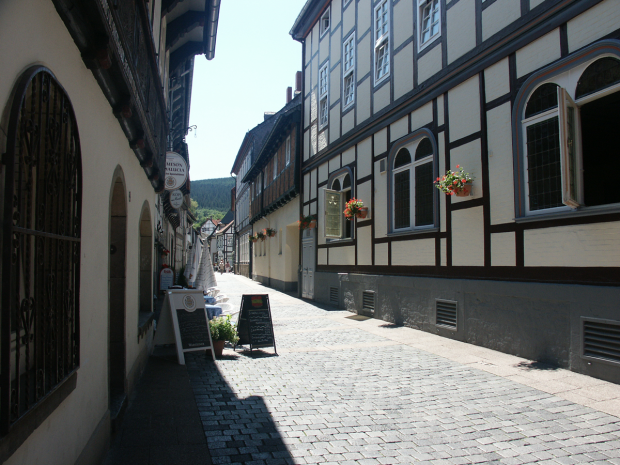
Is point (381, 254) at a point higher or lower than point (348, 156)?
lower

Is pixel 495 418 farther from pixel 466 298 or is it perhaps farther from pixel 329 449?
pixel 466 298

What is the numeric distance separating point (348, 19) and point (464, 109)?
22.0ft

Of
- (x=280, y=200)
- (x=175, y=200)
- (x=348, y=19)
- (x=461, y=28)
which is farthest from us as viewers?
(x=280, y=200)

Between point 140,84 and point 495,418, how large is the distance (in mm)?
4692

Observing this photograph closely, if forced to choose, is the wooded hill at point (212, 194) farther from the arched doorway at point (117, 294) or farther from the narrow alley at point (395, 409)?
the arched doorway at point (117, 294)

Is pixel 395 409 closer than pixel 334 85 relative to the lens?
Yes

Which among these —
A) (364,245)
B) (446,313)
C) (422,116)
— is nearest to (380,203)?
(364,245)

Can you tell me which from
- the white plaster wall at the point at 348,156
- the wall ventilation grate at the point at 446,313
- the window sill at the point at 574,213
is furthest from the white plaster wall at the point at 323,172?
the window sill at the point at 574,213

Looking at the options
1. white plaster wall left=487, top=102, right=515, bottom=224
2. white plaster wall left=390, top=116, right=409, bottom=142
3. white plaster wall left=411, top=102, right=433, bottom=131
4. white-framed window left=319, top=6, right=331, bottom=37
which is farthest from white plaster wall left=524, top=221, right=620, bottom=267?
white-framed window left=319, top=6, right=331, bottom=37

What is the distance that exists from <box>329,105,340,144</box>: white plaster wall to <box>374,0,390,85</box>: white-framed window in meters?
2.55

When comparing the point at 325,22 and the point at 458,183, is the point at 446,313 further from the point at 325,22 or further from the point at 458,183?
the point at 325,22

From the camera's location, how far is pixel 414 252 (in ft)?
31.9

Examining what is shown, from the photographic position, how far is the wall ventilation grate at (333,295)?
14.0 metres

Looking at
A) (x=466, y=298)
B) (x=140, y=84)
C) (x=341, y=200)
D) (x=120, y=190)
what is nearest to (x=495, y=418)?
(x=466, y=298)
